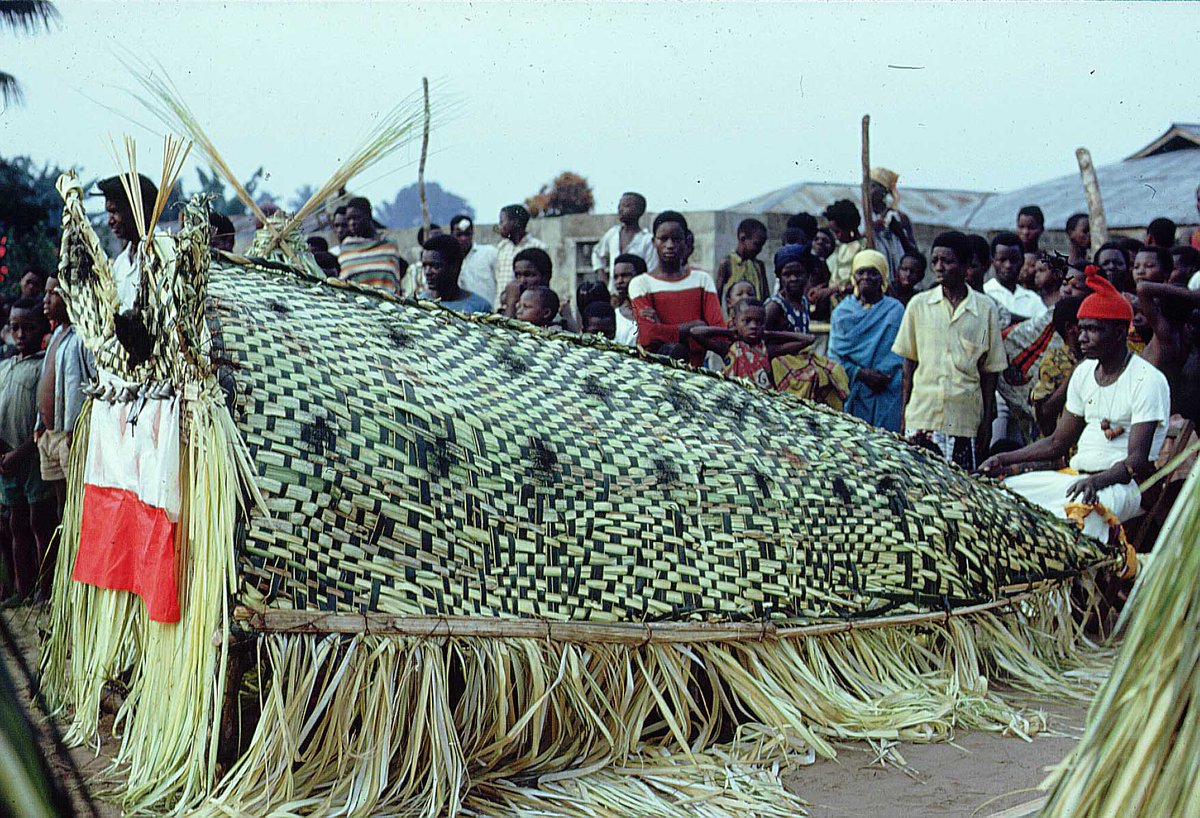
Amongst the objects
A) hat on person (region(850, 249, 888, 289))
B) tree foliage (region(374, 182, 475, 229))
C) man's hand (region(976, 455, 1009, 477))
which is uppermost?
tree foliage (region(374, 182, 475, 229))

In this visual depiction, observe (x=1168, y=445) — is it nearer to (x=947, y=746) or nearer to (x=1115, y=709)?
(x=947, y=746)

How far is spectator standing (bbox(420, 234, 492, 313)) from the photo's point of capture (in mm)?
6492

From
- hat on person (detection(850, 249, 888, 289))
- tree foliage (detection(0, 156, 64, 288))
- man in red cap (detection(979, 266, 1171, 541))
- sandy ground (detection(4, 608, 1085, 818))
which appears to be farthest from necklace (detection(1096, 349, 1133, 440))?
tree foliage (detection(0, 156, 64, 288))

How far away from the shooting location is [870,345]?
6941 millimetres

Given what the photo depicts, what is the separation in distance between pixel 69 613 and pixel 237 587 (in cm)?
155

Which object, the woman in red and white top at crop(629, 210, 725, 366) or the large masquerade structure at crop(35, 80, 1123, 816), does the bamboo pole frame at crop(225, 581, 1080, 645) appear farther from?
the woman in red and white top at crop(629, 210, 725, 366)

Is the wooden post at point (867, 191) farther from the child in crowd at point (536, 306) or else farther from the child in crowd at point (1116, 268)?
the child in crowd at point (536, 306)

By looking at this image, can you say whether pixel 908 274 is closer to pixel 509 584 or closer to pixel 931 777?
pixel 931 777

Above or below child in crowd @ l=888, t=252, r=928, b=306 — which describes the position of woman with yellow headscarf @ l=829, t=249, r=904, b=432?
below

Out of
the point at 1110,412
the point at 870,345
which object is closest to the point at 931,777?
the point at 1110,412

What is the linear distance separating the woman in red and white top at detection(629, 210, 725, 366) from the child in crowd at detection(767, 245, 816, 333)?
1.48 ft

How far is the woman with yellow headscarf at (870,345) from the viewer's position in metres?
6.93

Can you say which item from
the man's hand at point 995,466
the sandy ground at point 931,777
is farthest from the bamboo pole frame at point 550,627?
the man's hand at point 995,466

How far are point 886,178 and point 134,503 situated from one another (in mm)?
6214
